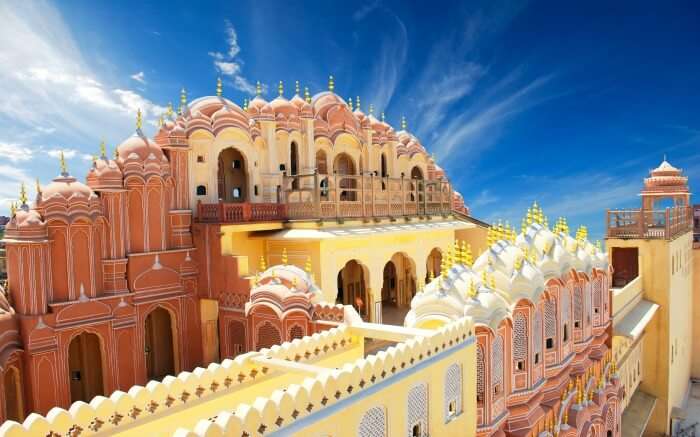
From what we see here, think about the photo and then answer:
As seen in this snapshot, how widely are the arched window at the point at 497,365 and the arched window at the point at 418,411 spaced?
2.34 metres

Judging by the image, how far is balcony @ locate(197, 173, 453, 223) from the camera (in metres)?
14.7

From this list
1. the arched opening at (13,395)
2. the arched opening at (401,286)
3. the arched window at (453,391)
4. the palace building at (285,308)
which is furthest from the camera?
the arched opening at (401,286)

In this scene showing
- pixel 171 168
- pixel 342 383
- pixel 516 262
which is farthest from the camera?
pixel 171 168

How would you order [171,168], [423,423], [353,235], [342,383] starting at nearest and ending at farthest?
[342,383], [423,423], [171,168], [353,235]

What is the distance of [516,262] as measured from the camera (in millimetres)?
11289

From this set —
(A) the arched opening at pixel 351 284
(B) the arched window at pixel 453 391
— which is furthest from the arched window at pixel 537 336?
(A) the arched opening at pixel 351 284

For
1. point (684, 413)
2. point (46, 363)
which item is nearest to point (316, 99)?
point (46, 363)

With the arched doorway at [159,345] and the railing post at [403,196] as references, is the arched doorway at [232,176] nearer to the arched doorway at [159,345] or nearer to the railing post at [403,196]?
the arched doorway at [159,345]

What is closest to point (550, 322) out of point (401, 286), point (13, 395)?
point (401, 286)

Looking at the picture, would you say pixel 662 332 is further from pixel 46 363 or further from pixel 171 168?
pixel 46 363

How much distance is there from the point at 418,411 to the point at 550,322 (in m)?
5.39

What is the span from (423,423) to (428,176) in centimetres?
1882

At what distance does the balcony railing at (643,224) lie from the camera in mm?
20422

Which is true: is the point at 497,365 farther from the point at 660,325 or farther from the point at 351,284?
the point at 660,325
